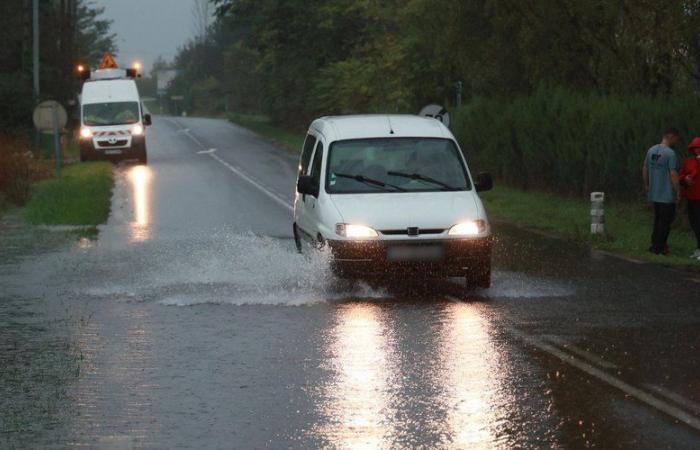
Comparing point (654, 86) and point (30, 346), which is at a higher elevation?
point (654, 86)

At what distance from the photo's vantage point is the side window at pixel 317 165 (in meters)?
15.4

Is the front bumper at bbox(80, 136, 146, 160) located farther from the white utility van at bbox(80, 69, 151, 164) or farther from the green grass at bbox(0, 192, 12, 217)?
the green grass at bbox(0, 192, 12, 217)

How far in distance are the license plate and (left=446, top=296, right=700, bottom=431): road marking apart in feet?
7.14

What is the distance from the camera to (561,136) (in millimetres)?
29750

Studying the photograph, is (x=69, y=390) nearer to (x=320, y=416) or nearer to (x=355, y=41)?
(x=320, y=416)

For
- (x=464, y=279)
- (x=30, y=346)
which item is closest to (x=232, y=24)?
(x=464, y=279)

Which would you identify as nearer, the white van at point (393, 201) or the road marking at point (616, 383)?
the road marking at point (616, 383)

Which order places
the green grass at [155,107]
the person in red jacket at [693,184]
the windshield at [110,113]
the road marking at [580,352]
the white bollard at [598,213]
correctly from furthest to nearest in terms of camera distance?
the green grass at [155,107], the windshield at [110,113], the white bollard at [598,213], the person in red jacket at [693,184], the road marking at [580,352]

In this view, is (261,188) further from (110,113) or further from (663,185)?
(663,185)

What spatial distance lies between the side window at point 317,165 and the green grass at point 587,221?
457cm

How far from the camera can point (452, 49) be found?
112 feet

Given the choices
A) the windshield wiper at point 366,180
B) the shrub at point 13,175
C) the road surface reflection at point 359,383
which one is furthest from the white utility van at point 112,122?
the road surface reflection at point 359,383

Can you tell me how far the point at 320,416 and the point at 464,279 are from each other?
24.2ft

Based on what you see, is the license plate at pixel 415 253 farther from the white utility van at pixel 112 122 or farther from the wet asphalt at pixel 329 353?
the white utility van at pixel 112 122
